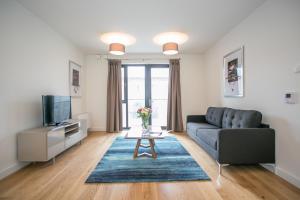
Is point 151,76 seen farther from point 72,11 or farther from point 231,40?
→ point 72,11

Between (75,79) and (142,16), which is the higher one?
(142,16)

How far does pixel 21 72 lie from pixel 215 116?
384 centimetres

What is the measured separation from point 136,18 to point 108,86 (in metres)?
2.81

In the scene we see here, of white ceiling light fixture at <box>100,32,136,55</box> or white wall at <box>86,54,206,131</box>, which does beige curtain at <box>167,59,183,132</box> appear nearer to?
white wall at <box>86,54,206,131</box>

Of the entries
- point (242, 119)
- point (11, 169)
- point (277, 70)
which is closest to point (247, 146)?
point (242, 119)

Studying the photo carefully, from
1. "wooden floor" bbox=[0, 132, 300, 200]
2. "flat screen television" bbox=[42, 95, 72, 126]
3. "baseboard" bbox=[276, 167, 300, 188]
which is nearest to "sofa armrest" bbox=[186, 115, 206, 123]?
"wooden floor" bbox=[0, 132, 300, 200]

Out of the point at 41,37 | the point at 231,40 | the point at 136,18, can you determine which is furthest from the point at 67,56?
the point at 231,40

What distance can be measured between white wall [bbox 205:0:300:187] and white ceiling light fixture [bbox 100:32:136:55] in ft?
7.97

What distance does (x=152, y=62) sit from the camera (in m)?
5.83

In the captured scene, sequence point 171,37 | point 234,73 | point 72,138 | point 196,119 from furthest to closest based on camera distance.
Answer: point 196,119
point 171,37
point 234,73
point 72,138

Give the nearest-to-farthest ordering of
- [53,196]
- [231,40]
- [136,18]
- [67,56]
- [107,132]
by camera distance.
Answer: [53,196] → [136,18] → [231,40] → [67,56] → [107,132]

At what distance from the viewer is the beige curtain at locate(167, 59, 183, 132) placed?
18.5 feet

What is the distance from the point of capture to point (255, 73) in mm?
3043

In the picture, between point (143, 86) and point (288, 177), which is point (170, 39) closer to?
point (143, 86)
